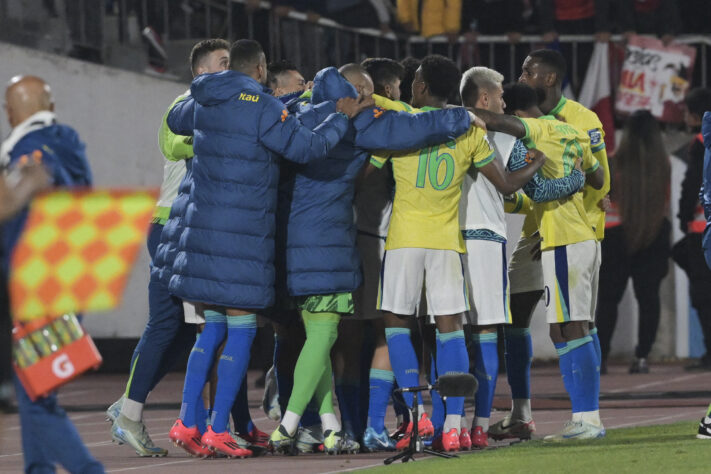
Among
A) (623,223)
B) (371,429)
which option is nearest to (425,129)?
(371,429)

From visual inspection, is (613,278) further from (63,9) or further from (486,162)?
(486,162)

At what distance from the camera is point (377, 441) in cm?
814

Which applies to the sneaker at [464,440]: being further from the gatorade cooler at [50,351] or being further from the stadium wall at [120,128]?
the stadium wall at [120,128]

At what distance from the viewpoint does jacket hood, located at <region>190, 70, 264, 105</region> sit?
311 inches

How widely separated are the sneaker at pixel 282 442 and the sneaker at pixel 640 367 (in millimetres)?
7083

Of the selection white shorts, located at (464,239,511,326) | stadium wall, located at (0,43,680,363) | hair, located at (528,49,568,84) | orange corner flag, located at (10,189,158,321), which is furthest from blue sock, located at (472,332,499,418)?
stadium wall, located at (0,43,680,363)

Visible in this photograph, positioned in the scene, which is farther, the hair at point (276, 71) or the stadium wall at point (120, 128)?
the stadium wall at point (120, 128)

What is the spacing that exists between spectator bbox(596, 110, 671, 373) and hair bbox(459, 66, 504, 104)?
20.0 feet

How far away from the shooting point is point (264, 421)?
414 inches

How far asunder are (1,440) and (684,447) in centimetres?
401

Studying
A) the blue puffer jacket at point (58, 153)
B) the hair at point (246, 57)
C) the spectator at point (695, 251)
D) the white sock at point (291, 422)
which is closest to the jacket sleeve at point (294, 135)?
the hair at point (246, 57)

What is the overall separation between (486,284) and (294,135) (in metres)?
1.36

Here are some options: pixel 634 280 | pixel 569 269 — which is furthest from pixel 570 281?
pixel 634 280

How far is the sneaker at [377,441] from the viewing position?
26.7 feet
